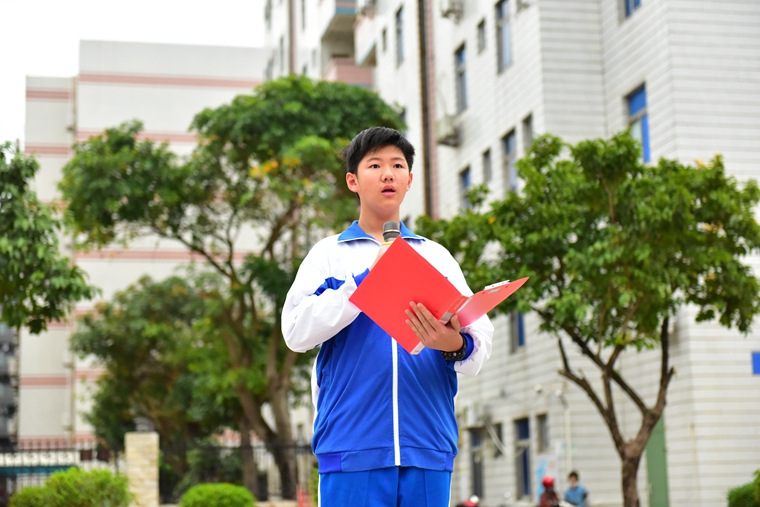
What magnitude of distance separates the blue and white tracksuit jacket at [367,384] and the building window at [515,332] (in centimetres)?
1975

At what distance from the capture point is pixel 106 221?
23.2 m

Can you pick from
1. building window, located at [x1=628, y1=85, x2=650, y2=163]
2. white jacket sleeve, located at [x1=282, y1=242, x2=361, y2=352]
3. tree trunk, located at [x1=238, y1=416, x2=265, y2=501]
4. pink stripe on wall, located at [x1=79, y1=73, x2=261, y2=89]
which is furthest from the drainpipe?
pink stripe on wall, located at [x1=79, y1=73, x2=261, y2=89]

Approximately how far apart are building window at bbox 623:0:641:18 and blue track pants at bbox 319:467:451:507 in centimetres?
1782

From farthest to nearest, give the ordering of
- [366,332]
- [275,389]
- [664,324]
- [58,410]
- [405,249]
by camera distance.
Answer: [58,410], [275,389], [664,324], [366,332], [405,249]

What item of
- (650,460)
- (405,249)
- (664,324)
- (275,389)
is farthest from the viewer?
(275,389)

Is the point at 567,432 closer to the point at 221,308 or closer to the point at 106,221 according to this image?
the point at 221,308

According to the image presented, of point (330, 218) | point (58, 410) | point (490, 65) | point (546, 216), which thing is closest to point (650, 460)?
point (546, 216)

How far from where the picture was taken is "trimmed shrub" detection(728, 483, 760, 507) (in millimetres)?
13797

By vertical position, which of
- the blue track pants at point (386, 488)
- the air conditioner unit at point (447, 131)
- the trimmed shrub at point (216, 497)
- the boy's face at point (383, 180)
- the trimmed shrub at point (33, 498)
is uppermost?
the air conditioner unit at point (447, 131)

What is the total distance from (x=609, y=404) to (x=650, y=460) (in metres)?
4.84

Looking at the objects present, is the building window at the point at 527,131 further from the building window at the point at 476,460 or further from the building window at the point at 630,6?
the building window at the point at 476,460

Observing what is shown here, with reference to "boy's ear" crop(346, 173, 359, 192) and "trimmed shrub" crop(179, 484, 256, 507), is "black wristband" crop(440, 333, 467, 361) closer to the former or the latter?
"boy's ear" crop(346, 173, 359, 192)

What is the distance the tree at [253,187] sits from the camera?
74.0 feet

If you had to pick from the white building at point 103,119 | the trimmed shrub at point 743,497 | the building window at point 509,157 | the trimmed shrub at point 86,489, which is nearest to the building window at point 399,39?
the building window at point 509,157
